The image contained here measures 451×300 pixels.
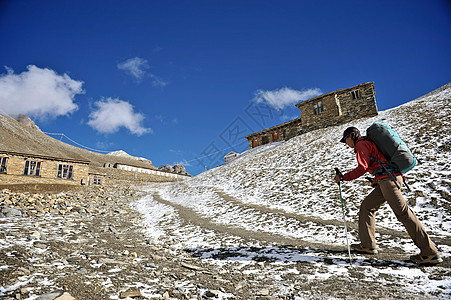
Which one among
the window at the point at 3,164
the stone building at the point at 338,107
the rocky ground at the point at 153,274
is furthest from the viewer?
the stone building at the point at 338,107

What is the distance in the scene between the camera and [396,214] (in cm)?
444

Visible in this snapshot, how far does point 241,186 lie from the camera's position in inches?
715

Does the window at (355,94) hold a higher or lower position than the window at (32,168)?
higher

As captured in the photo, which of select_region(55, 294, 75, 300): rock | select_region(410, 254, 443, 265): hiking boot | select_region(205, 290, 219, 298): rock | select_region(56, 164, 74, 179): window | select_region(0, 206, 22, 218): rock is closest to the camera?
select_region(55, 294, 75, 300): rock

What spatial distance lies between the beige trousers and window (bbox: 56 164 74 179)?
35216mm

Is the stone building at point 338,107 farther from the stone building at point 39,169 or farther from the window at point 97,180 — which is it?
the stone building at point 39,169

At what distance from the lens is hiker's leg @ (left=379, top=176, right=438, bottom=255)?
162 inches

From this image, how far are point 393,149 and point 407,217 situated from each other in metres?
1.43

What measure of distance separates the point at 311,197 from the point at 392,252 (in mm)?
6506

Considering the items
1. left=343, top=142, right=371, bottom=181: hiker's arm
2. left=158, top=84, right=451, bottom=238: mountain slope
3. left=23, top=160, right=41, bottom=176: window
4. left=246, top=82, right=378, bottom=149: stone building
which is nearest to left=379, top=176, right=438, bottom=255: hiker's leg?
left=343, top=142, right=371, bottom=181: hiker's arm

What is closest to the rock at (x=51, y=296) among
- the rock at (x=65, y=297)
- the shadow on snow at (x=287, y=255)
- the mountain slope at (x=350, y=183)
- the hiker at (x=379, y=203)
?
the rock at (x=65, y=297)

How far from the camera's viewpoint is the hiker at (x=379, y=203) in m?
4.15

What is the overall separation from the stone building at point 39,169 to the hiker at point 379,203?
1366 inches

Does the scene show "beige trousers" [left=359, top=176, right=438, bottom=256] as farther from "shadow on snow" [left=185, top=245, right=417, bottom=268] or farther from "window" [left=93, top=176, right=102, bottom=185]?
"window" [left=93, top=176, right=102, bottom=185]
